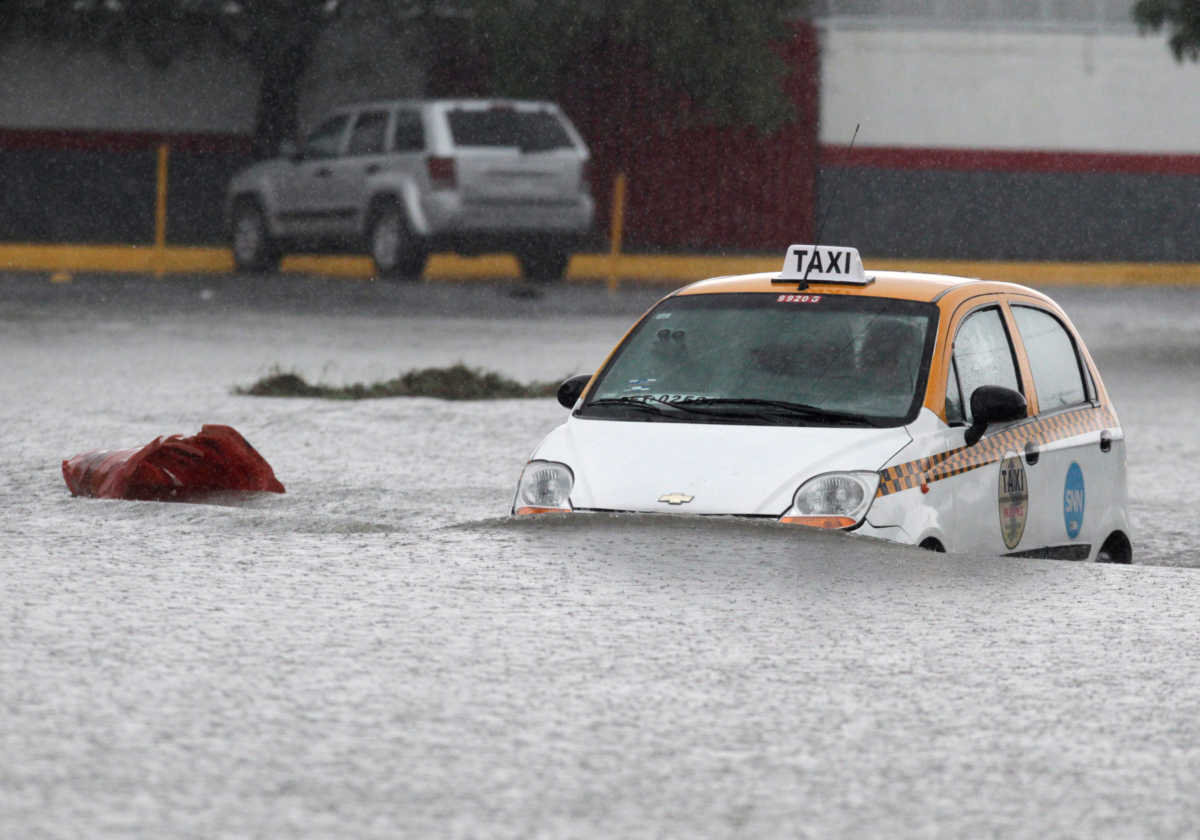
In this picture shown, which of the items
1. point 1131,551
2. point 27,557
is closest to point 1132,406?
point 1131,551

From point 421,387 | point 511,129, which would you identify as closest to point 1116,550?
point 421,387

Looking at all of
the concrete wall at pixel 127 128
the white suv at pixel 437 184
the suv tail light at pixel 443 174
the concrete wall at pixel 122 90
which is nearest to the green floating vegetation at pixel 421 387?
the suv tail light at pixel 443 174

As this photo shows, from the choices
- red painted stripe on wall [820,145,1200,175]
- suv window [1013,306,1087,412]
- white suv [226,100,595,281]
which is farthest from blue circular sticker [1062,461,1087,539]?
red painted stripe on wall [820,145,1200,175]

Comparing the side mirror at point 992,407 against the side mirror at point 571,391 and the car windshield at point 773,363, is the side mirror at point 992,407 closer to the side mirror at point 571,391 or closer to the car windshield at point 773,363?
the car windshield at point 773,363

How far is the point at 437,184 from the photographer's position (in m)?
24.4

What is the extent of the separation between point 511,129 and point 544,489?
17.5m

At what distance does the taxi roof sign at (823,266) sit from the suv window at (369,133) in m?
17.2

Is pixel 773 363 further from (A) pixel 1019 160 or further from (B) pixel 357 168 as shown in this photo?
(A) pixel 1019 160

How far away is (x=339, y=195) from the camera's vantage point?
2555 cm

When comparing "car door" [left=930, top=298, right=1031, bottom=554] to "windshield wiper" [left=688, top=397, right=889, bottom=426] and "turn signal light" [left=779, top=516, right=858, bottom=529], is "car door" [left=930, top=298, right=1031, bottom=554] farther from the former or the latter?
"turn signal light" [left=779, top=516, right=858, bottom=529]

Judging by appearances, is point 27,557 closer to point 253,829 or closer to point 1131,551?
point 253,829

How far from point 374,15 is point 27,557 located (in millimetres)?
22040

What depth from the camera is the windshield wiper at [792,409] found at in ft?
25.7

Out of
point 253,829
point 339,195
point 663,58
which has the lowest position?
point 253,829
